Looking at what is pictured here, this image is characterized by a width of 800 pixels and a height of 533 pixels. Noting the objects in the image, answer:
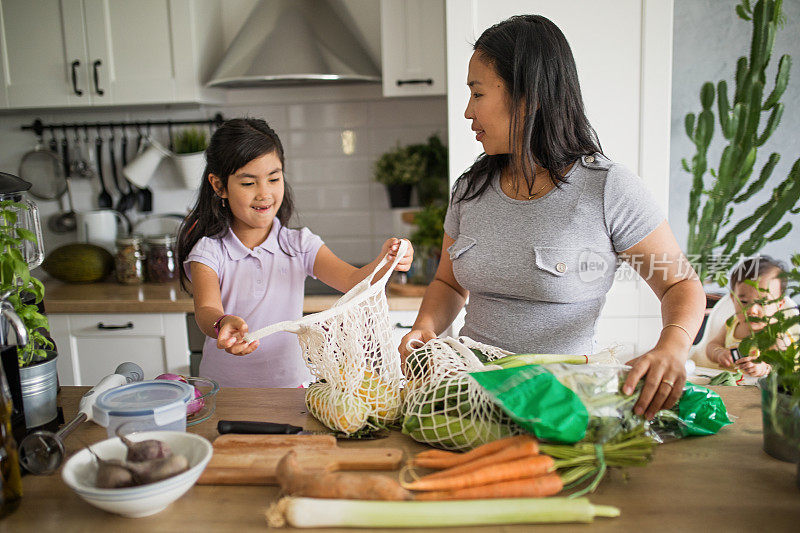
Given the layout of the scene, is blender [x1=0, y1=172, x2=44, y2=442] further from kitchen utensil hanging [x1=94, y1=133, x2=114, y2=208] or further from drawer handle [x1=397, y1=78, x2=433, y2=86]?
kitchen utensil hanging [x1=94, y1=133, x2=114, y2=208]

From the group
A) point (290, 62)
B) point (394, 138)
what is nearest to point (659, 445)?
point (290, 62)

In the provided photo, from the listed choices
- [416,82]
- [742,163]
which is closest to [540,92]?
[742,163]

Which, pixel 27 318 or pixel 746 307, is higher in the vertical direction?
pixel 27 318

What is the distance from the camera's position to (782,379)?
3.04ft

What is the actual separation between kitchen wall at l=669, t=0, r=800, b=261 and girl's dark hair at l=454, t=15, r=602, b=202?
99 cm

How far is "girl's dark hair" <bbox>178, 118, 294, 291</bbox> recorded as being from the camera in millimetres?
1574

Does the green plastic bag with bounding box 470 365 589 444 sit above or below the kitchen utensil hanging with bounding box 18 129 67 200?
below

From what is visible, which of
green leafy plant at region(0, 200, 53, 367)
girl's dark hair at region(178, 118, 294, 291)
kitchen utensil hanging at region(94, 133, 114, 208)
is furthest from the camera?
kitchen utensil hanging at region(94, 133, 114, 208)

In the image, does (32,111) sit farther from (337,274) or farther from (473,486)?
(473,486)

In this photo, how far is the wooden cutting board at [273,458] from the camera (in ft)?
3.09

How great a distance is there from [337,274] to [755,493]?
107cm

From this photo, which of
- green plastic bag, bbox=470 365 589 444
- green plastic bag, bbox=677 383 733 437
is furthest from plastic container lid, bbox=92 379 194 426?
green plastic bag, bbox=677 383 733 437

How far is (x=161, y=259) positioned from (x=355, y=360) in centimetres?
201

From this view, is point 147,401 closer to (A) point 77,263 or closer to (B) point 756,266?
(B) point 756,266
